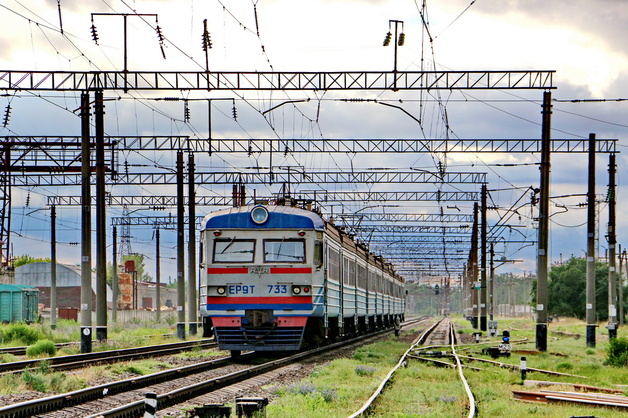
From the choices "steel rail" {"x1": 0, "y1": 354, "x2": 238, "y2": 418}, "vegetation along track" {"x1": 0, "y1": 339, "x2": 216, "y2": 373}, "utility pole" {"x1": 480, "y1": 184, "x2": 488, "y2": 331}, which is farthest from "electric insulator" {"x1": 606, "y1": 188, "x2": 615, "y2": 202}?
"steel rail" {"x1": 0, "y1": 354, "x2": 238, "y2": 418}

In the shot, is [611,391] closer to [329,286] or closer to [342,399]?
[342,399]

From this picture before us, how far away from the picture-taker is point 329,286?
77.2 ft

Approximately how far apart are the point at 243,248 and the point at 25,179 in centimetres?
2826

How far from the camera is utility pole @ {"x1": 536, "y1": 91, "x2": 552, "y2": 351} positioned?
28.1 metres

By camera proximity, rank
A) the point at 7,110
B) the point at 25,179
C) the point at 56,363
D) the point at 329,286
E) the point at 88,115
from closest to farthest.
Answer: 1. the point at 56,363
2. the point at 329,286
3. the point at 88,115
4. the point at 7,110
5. the point at 25,179

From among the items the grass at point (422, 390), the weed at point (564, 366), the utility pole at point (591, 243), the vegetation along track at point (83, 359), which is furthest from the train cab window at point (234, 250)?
A: the utility pole at point (591, 243)

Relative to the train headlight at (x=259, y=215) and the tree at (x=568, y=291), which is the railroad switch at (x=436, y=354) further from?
the tree at (x=568, y=291)

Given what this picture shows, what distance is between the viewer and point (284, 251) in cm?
2205

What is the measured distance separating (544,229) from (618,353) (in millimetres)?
6186

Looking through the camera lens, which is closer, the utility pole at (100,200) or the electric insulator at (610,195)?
the utility pole at (100,200)

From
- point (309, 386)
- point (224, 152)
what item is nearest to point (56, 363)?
point (309, 386)

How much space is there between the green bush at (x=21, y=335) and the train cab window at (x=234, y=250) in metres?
12.7

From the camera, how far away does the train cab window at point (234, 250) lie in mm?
21922

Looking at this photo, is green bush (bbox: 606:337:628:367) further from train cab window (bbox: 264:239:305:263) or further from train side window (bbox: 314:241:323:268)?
train cab window (bbox: 264:239:305:263)
